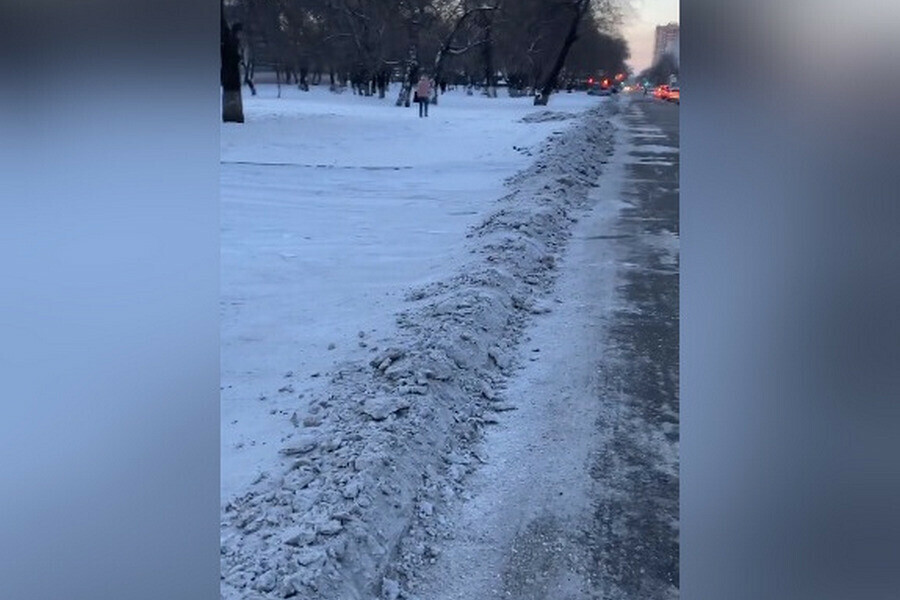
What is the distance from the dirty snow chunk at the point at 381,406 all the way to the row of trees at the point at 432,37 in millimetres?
1609

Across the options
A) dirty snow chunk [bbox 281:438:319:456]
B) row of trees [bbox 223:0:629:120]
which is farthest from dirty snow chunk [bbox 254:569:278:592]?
row of trees [bbox 223:0:629:120]

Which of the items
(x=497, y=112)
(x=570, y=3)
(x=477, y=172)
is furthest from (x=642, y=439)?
(x=497, y=112)

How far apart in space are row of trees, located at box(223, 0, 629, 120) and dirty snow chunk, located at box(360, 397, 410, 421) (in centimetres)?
161

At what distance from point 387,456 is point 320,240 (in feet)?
16.7

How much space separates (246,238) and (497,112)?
20090mm

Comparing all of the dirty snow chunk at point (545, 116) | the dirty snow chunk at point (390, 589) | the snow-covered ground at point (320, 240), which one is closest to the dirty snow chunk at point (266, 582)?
the dirty snow chunk at point (390, 589)

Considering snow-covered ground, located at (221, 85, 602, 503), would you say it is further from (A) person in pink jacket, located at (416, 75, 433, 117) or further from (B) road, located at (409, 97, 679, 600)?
(A) person in pink jacket, located at (416, 75, 433, 117)

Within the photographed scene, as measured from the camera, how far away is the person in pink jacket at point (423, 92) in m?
24.8

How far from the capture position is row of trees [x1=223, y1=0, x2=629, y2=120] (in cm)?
413

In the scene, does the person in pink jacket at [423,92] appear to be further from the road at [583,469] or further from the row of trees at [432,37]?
the road at [583,469]

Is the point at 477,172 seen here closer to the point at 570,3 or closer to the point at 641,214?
the point at 641,214
